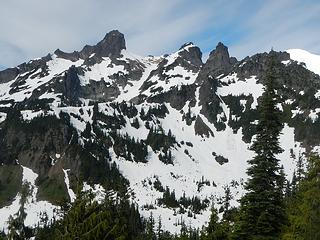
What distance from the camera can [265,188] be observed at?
31.5m

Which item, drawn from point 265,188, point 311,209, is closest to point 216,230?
point 265,188

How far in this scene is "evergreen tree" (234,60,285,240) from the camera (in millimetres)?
30594

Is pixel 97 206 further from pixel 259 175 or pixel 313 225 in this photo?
pixel 259 175

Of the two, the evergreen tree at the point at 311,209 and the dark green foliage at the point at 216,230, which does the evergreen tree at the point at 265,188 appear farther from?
the dark green foliage at the point at 216,230

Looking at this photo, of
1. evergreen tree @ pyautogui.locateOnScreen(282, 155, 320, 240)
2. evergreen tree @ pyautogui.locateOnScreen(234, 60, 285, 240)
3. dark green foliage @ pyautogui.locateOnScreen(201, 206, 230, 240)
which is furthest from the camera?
dark green foliage @ pyautogui.locateOnScreen(201, 206, 230, 240)

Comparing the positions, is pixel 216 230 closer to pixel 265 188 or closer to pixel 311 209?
pixel 265 188

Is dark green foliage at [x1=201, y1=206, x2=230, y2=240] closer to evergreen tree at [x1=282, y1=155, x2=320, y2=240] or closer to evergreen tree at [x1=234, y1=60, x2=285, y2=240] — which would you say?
evergreen tree at [x1=234, y1=60, x2=285, y2=240]

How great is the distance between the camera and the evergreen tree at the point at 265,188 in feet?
100

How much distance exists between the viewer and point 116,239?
2317 centimetres

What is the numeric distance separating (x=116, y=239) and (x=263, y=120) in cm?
1484

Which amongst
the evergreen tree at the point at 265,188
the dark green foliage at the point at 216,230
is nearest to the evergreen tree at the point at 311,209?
the evergreen tree at the point at 265,188

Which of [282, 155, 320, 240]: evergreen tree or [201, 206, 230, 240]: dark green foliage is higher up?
[201, 206, 230, 240]: dark green foliage

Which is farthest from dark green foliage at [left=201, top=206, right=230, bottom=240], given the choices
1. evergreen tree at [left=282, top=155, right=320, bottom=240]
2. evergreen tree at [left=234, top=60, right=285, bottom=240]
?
evergreen tree at [left=282, top=155, right=320, bottom=240]

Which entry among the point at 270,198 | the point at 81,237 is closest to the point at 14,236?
the point at 81,237
